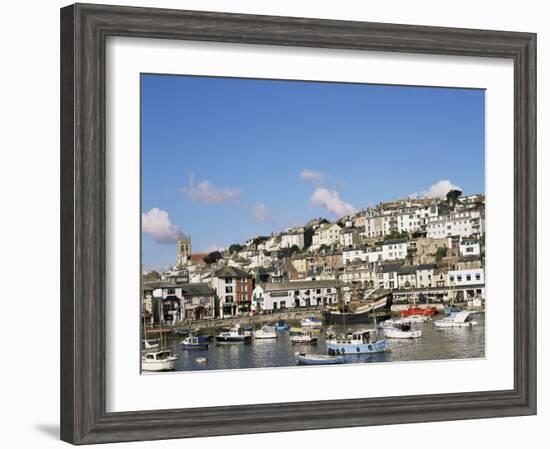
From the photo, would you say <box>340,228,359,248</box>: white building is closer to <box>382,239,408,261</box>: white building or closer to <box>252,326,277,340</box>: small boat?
<box>382,239,408,261</box>: white building

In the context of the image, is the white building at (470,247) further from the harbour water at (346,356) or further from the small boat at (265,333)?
the small boat at (265,333)

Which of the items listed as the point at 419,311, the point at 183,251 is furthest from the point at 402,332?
the point at 183,251

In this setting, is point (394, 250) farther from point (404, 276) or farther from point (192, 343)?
point (192, 343)

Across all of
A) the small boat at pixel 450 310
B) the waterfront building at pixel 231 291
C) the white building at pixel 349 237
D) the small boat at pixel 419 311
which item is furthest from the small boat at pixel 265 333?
the small boat at pixel 450 310

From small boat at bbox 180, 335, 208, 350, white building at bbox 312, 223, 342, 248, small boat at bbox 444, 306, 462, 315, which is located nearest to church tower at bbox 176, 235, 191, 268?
small boat at bbox 180, 335, 208, 350

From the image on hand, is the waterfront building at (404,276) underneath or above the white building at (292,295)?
above

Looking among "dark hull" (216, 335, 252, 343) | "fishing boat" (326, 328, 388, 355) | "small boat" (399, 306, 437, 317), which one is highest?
"small boat" (399, 306, 437, 317)
